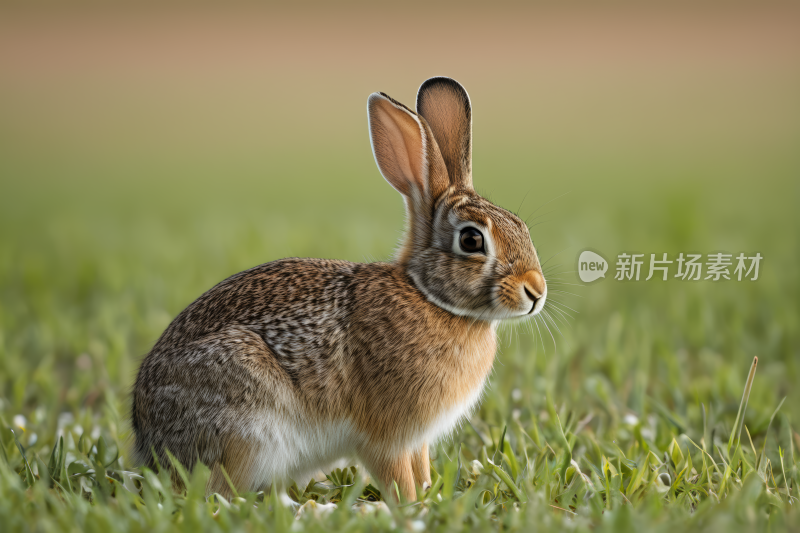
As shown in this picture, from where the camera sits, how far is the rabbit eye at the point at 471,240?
12.7 feet

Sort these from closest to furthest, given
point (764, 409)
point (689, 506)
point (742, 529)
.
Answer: point (742, 529), point (689, 506), point (764, 409)

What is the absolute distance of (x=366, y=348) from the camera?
3.99 metres

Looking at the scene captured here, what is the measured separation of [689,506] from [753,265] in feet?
13.6

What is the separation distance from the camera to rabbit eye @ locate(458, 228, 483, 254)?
3.88 meters

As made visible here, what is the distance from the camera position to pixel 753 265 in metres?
7.22

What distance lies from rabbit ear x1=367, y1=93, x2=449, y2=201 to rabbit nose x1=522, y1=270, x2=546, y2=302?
682mm

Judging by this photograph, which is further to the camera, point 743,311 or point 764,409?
point 743,311

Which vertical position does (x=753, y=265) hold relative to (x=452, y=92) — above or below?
below

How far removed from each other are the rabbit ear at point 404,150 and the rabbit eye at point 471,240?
1.14 feet

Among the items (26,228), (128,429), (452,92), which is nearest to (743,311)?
(452,92)

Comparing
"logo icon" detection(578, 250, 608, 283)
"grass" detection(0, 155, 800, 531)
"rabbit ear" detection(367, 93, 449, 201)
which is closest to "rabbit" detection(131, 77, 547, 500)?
"rabbit ear" detection(367, 93, 449, 201)

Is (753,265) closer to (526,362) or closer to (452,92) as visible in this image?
(526,362)

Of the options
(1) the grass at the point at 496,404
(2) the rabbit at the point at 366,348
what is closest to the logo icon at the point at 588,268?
(1) the grass at the point at 496,404

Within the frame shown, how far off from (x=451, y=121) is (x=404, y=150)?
0.34 metres
